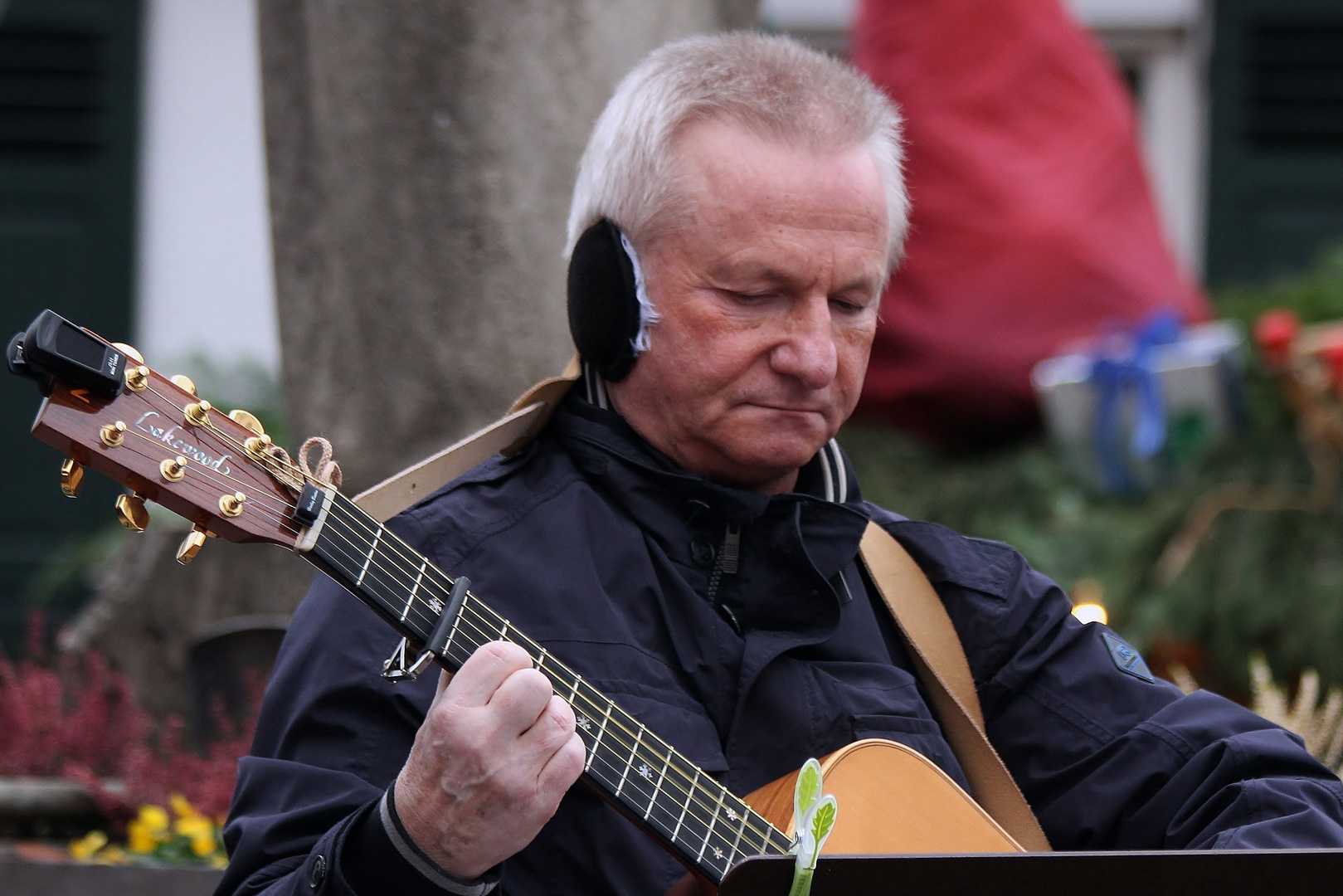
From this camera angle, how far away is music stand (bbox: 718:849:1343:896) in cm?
144

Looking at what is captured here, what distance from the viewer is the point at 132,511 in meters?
1.52

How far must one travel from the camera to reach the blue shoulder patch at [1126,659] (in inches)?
88.7

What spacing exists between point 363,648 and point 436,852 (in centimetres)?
28

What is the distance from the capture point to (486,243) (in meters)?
3.33

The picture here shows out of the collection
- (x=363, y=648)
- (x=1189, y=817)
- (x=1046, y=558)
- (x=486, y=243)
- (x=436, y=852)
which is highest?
(x=486, y=243)

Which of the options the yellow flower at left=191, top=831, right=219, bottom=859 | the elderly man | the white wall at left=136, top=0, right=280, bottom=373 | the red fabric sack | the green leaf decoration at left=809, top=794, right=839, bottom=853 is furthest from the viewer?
the white wall at left=136, top=0, right=280, bottom=373

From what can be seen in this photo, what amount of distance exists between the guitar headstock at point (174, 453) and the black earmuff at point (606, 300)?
55cm

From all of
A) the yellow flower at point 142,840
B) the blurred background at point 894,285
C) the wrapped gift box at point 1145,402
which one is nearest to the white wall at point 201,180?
the blurred background at point 894,285

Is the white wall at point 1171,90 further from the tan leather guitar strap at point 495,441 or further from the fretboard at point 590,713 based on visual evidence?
the fretboard at point 590,713

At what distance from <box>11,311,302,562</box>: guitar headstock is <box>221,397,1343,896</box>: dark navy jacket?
0.27m

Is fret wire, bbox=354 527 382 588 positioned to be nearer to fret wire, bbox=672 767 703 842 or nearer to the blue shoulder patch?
fret wire, bbox=672 767 703 842

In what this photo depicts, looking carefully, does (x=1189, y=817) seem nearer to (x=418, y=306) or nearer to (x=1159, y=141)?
(x=418, y=306)

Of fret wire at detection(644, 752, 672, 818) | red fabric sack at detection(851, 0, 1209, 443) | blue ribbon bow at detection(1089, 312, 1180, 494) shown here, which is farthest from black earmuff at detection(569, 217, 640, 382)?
red fabric sack at detection(851, 0, 1209, 443)

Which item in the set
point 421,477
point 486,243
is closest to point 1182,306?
point 486,243
